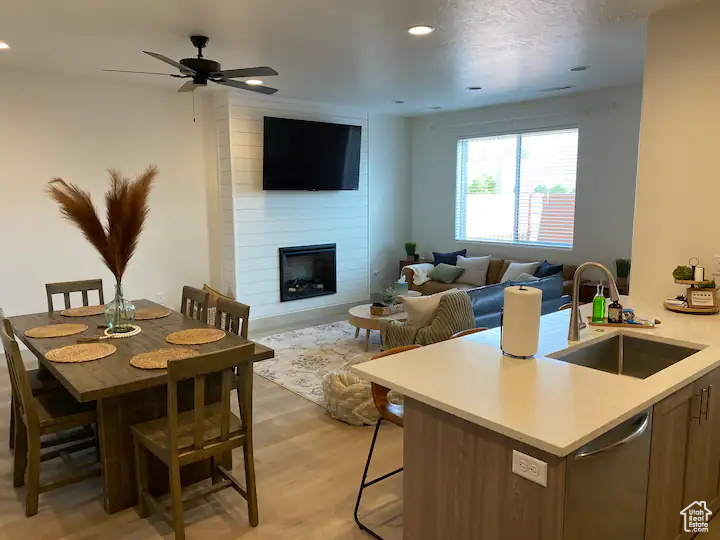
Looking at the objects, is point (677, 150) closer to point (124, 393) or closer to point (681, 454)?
point (681, 454)

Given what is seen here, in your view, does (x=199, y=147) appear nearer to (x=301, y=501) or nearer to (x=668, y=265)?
(x=301, y=501)

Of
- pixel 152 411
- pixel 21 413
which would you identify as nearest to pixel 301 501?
pixel 152 411

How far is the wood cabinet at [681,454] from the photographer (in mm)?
1979

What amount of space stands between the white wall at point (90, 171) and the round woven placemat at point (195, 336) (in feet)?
9.72

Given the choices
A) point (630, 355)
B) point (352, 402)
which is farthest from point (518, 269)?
point (630, 355)

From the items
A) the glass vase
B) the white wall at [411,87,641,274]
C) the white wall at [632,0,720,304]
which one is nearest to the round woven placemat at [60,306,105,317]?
the glass vase

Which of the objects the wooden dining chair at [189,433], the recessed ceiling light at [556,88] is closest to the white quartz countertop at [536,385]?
the wooden dining chair at [189,433]

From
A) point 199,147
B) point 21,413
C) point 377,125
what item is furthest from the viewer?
point 377,125

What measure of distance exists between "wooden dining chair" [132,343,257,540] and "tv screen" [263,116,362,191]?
4.10 m

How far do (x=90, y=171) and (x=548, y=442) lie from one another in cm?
541

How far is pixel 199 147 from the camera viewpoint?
6.18 metres

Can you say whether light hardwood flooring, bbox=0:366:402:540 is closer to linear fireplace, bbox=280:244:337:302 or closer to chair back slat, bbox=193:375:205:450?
chair back slat, bbox=193:375:205:450

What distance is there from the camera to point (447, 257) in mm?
7230

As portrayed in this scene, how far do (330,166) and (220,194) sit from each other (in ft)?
4.85
